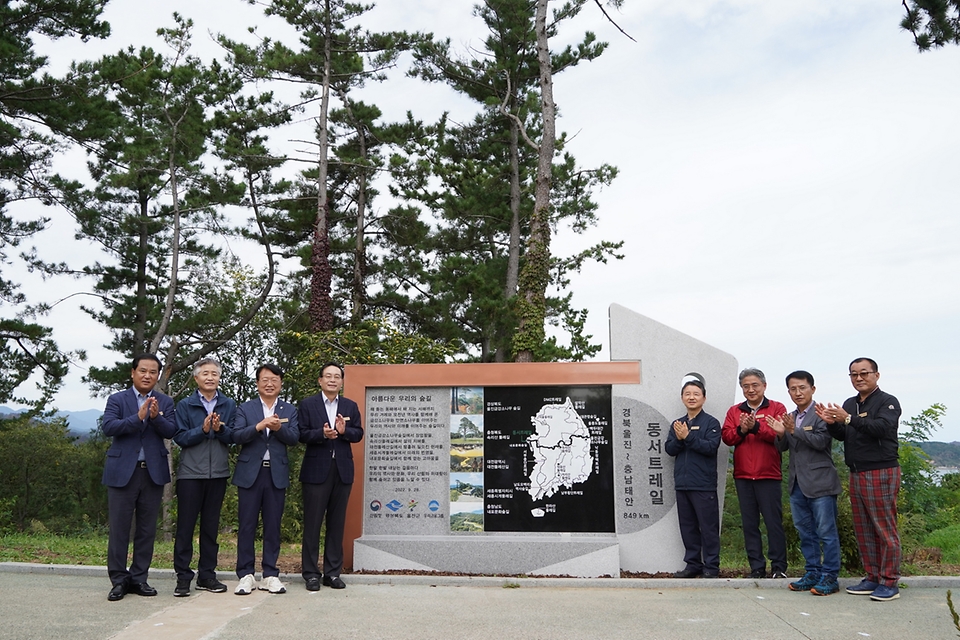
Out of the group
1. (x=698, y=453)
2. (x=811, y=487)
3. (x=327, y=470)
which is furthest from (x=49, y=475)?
(x=811, y=487)

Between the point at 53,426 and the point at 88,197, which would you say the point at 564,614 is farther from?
the point at 53,426

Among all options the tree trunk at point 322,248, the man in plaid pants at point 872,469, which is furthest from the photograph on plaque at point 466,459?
the tree trunk at point 322,248

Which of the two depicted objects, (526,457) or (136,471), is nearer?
(136,471)

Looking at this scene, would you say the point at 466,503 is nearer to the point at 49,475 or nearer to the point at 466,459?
the point at 466,459

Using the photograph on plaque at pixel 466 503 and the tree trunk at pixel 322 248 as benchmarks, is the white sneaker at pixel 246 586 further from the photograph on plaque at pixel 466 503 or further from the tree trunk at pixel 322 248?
the tree trunk at pixel 322 248

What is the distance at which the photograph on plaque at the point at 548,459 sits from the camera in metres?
6.18

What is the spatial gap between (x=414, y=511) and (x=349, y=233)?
15.2 meters

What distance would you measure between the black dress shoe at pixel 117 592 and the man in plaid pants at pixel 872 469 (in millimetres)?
4736

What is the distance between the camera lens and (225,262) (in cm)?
2155

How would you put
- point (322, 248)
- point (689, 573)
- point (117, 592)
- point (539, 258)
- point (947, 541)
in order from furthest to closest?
point (322, 248) → point (539, 258) → point (947, 541) → point (689, 573) → point (117, 592)

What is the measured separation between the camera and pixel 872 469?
507 centimetres

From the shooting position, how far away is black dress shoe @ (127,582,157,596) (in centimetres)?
500

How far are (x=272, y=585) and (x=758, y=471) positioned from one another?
11.9ft

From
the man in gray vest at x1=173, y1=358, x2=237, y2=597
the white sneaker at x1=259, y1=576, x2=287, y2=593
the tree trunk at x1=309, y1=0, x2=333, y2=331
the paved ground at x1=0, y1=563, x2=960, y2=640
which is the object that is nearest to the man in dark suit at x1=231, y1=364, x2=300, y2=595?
the white sneaker at x1=259, y1=576, x2=287, y2=593
